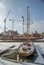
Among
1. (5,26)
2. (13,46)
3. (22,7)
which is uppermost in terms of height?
(22,7)

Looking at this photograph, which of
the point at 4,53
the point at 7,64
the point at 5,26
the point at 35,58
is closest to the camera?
the point at 7,64

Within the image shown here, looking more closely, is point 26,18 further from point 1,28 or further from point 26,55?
point 26,55

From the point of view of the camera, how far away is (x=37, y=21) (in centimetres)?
198

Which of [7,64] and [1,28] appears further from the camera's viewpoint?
[1,28]

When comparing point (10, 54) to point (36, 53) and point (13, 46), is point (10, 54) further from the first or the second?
point (36, 53)

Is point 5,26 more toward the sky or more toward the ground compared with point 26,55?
more toward the sky

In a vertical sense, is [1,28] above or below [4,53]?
above

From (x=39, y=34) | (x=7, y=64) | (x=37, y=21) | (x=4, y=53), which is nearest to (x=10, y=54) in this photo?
(x=4, y=53)

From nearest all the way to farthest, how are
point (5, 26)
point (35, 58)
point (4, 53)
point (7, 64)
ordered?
point (7, 64), point (5, 26), point (35, 58), point (4, 53)

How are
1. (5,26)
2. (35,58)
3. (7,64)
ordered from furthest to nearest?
(35,58) → (5,26) → (7,64)

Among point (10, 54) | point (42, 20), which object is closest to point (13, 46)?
point (10, 54)

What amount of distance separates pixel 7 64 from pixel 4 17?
88 cm

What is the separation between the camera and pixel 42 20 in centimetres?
198

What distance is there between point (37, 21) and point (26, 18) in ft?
0.70
